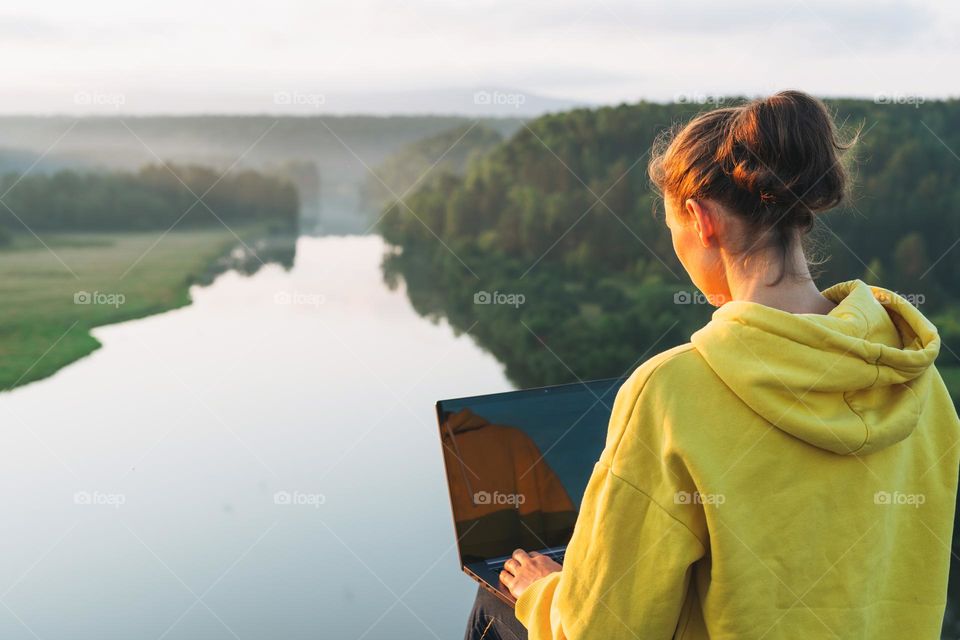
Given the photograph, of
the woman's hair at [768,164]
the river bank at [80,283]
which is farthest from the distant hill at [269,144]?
the woman's hair at [768,164]

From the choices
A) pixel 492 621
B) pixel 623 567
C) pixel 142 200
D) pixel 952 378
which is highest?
pixel 142 200

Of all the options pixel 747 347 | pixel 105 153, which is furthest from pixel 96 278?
pixel 747 347

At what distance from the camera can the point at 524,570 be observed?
96cm

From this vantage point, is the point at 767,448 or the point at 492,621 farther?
the point at 492,621

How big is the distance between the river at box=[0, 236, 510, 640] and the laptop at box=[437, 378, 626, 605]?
1.33 meters

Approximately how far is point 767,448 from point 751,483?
3 centimetres

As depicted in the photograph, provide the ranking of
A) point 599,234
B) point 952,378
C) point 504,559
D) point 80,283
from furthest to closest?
1. point 952,378
2. point 599,234
3. point 80,283
4. point 504,559

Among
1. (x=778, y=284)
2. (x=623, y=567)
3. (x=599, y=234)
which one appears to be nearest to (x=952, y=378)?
(x=599, y=234)

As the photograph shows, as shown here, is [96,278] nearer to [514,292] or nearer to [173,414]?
[173,414]

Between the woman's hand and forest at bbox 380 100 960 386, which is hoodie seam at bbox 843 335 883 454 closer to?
the woman's hand

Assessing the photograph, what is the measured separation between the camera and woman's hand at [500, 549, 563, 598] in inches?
37.4

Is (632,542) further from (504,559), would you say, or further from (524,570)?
(504,559)

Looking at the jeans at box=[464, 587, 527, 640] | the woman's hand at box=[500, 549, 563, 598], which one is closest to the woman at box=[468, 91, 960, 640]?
the woman's hand at box=[500, 549, 563, 598]

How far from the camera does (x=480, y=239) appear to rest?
561cm
